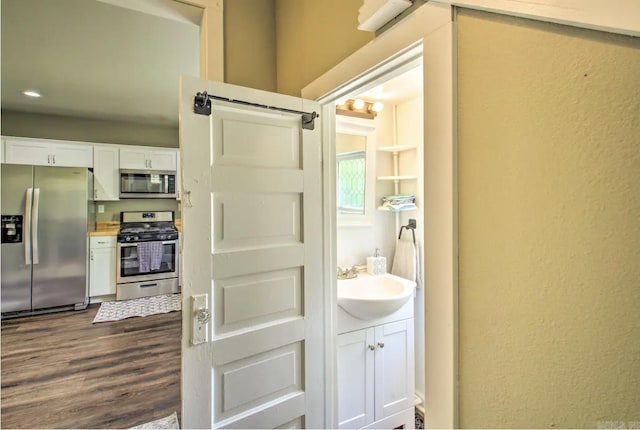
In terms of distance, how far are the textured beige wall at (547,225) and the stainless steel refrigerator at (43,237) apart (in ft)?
15.4

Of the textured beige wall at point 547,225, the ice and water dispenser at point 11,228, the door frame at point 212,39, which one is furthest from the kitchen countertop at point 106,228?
the textured beige wall at point 547,225

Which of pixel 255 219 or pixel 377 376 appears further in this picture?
pixel 377 376

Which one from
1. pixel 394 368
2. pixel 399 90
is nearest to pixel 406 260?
pixel 394 368

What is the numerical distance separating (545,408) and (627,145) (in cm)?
50

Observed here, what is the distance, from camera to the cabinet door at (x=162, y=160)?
15.2 ft

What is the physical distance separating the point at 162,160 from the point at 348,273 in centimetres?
400

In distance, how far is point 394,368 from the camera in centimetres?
188

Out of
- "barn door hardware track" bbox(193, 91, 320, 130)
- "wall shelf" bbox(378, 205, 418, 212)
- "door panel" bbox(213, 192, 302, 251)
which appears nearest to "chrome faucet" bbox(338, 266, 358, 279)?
"wall shelf" bbox(378, 205, 418, 212)

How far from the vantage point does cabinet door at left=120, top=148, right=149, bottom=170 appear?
4.44 metres

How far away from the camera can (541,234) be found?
1.90ft

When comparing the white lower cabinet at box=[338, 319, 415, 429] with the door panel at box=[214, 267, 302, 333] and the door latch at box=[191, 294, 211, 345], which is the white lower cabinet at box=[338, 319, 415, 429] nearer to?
the door panel at box=[214, 267, 302, 333]

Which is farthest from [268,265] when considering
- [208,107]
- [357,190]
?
[357,190]

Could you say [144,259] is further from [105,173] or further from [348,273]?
[348,273]

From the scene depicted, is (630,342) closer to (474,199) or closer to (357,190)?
(474,199)
